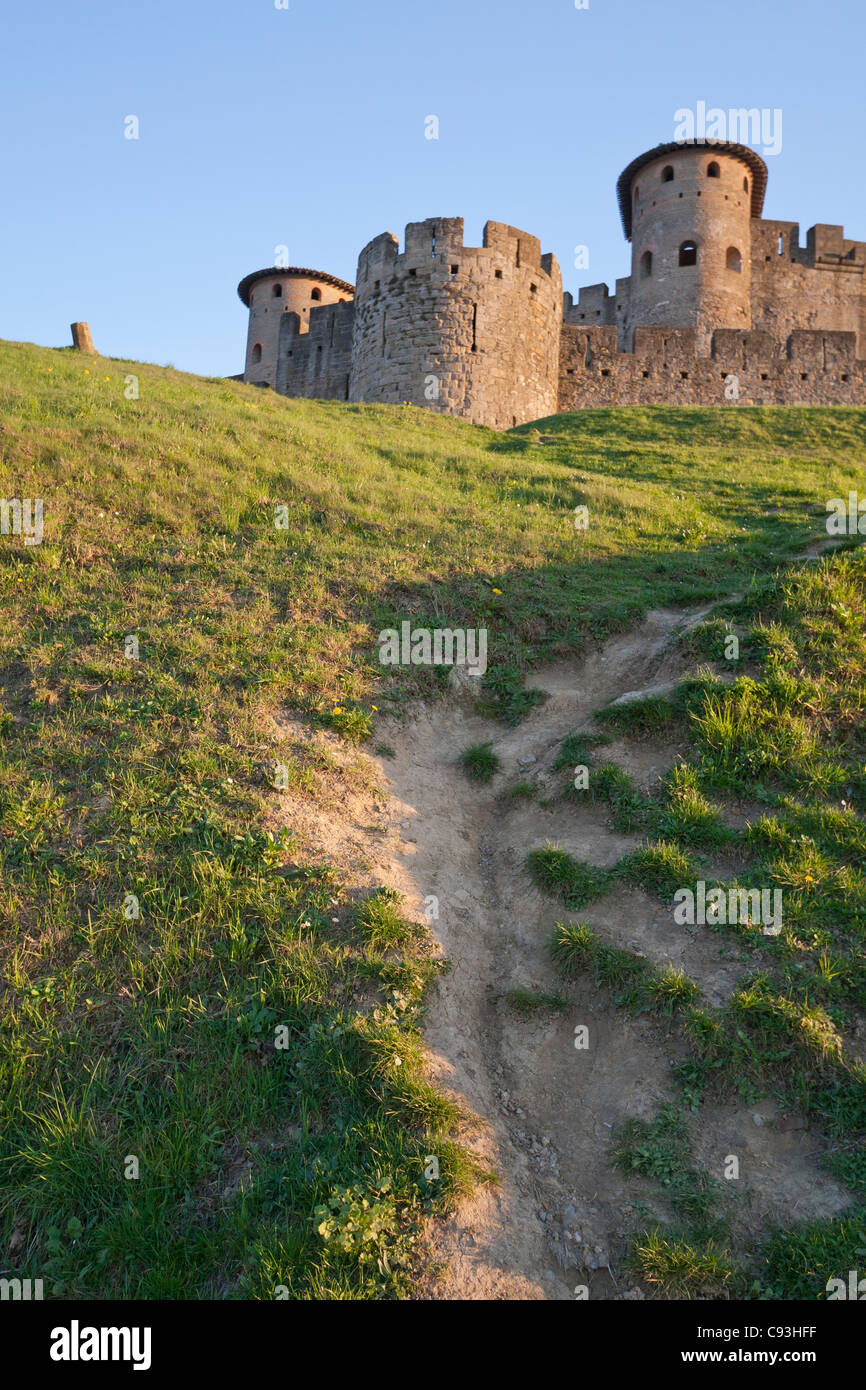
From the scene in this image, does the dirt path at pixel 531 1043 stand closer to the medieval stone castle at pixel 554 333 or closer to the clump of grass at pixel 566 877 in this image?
the clump of grass at pixel 566 877

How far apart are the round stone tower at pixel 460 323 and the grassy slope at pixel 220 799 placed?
44.5 feet

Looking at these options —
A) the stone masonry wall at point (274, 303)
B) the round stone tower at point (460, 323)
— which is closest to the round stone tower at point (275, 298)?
the stone masonry wall at point (274, 303)

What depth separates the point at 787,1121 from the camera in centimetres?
399

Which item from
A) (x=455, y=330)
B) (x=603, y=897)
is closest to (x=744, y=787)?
(x=603, y=897)

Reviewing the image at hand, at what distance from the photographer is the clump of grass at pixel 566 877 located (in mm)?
5367

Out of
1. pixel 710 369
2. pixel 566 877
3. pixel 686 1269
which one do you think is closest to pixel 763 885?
pixel 566 877

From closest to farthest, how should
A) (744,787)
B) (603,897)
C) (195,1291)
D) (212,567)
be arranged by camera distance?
(195,1291) < (603,897) < (744,787) < (212,567)

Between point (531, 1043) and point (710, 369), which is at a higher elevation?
point (710, 369)

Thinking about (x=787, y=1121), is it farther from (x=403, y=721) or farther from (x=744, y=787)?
(x=403, y=721)

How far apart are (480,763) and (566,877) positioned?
171 centimetres

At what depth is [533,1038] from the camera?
466 cm

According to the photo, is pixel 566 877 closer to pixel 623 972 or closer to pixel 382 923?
pixel 623 972

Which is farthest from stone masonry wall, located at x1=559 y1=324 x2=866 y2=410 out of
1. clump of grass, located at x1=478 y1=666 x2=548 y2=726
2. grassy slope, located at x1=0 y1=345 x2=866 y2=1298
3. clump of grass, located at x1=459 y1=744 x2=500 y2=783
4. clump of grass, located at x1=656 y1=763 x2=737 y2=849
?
clump of grass, located at x1=656 y1=763 x2=737 y2=849

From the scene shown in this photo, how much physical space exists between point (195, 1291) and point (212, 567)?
264 inches
